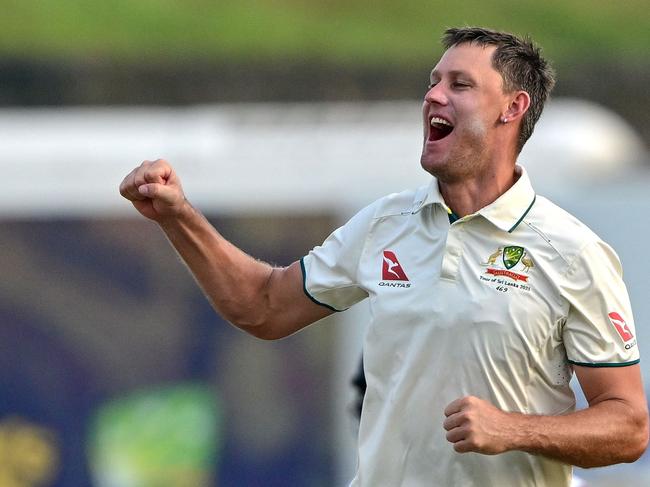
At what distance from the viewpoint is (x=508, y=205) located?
3.73m

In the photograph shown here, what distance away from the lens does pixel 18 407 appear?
8352mm

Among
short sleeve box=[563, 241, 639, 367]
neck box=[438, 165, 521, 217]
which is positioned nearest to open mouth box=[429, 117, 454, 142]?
neck box=[438, 165, 521, 217]

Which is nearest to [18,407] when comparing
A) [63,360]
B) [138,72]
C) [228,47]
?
[63,360]

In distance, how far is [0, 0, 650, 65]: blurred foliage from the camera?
582 inches

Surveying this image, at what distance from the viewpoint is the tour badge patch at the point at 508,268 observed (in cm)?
360

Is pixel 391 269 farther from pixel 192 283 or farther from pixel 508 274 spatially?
pixel 192 283

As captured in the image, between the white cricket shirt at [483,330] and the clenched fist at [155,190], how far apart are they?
591mm

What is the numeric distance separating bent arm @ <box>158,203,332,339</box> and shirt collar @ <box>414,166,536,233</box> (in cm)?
50

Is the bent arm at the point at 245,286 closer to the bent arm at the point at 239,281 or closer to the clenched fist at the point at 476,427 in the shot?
the bent arm at the point at 239,281

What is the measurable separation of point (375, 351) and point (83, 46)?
1138 cm

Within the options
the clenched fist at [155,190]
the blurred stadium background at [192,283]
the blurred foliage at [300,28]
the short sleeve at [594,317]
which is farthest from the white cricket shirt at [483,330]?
the blurred foliage at [300,28]

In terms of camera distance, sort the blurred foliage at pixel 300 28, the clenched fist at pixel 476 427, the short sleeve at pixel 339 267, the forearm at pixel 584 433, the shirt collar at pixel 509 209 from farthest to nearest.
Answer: the blurred foliage at pixel 300 28, the short sleeve at pixel 339 267, the shirt collar at pixel 509 209, the forearm at pixel 584 433, the clenched fist at pixel 476 427

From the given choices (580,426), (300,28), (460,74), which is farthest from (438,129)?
(300,28)

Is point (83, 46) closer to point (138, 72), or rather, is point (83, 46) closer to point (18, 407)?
point (138, 72)
